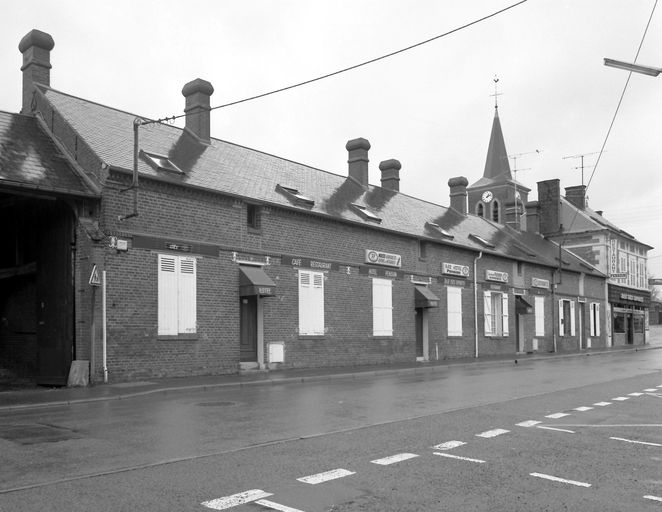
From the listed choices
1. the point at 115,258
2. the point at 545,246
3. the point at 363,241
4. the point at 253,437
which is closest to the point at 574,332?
the point at 545,246

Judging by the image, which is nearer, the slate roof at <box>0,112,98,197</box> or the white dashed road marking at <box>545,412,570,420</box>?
the white dashed road marking at <box>545,412,570,420</box>

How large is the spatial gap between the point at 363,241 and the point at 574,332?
74.9 feet

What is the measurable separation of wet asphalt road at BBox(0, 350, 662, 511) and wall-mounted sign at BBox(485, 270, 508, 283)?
762 inches

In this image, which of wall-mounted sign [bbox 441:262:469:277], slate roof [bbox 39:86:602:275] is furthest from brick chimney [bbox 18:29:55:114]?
wall-mounted sign [bbox 441:262:469:277]

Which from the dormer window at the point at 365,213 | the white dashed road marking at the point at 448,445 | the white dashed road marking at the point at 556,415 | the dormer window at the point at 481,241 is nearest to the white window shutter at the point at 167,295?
the dormer window at the point at 365,213

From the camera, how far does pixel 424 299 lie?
88.1 ft

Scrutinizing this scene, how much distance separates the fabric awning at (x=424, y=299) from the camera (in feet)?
88.0

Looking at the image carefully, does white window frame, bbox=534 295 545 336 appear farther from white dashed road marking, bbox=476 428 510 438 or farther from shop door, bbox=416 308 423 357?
white dashed road marking, bbox=476 428 510 438

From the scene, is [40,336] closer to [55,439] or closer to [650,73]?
[55,439]

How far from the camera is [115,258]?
16.3 meters

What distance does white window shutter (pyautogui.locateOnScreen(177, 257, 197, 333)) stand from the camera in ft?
58.5

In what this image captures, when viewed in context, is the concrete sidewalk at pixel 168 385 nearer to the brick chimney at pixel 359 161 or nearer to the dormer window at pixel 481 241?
the brick chimney at pixel 359 161

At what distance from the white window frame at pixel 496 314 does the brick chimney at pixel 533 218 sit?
16430 millimetres

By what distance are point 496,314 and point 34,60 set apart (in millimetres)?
23439
